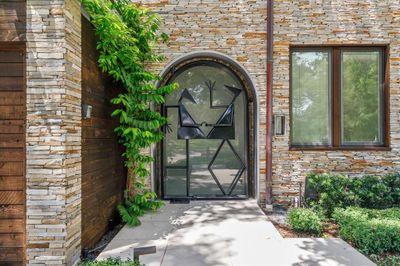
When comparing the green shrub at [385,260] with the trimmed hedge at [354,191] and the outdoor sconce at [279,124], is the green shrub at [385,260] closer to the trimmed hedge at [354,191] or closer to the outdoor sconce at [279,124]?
the trimmed hedge at [354,191]

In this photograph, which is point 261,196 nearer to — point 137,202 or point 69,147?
point 137,202

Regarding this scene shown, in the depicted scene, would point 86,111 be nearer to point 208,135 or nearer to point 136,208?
point 136,208

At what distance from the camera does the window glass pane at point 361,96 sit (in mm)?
5715

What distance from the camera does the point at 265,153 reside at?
18.2 feet

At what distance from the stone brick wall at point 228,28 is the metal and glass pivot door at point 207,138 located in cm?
52

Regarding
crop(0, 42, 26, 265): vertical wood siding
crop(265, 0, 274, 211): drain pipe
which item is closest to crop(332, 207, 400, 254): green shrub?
crop(265, 0, 274, 211): drain pipe

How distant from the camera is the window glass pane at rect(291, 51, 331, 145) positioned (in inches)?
226

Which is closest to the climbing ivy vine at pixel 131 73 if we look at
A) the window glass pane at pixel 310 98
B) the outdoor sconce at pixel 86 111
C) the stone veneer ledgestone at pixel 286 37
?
the outdoor sconce at pixel 86 111

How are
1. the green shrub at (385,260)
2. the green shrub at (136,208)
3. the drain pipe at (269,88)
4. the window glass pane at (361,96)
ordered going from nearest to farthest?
the green shrub at (385,260) < the green shrub at (136,208) < the drain pipe at (269,88) < the window glass pane at (361,96)

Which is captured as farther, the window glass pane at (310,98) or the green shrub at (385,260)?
the window glass pane at (310,98)

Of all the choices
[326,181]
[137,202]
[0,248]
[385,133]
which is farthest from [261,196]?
[0,248]

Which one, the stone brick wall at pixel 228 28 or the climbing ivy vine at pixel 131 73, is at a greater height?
the stone brick wall at pixel 228 28

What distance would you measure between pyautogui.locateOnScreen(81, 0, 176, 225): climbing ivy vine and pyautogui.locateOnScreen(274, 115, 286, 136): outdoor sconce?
7.67ft

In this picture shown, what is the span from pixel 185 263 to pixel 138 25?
13.2 feet
